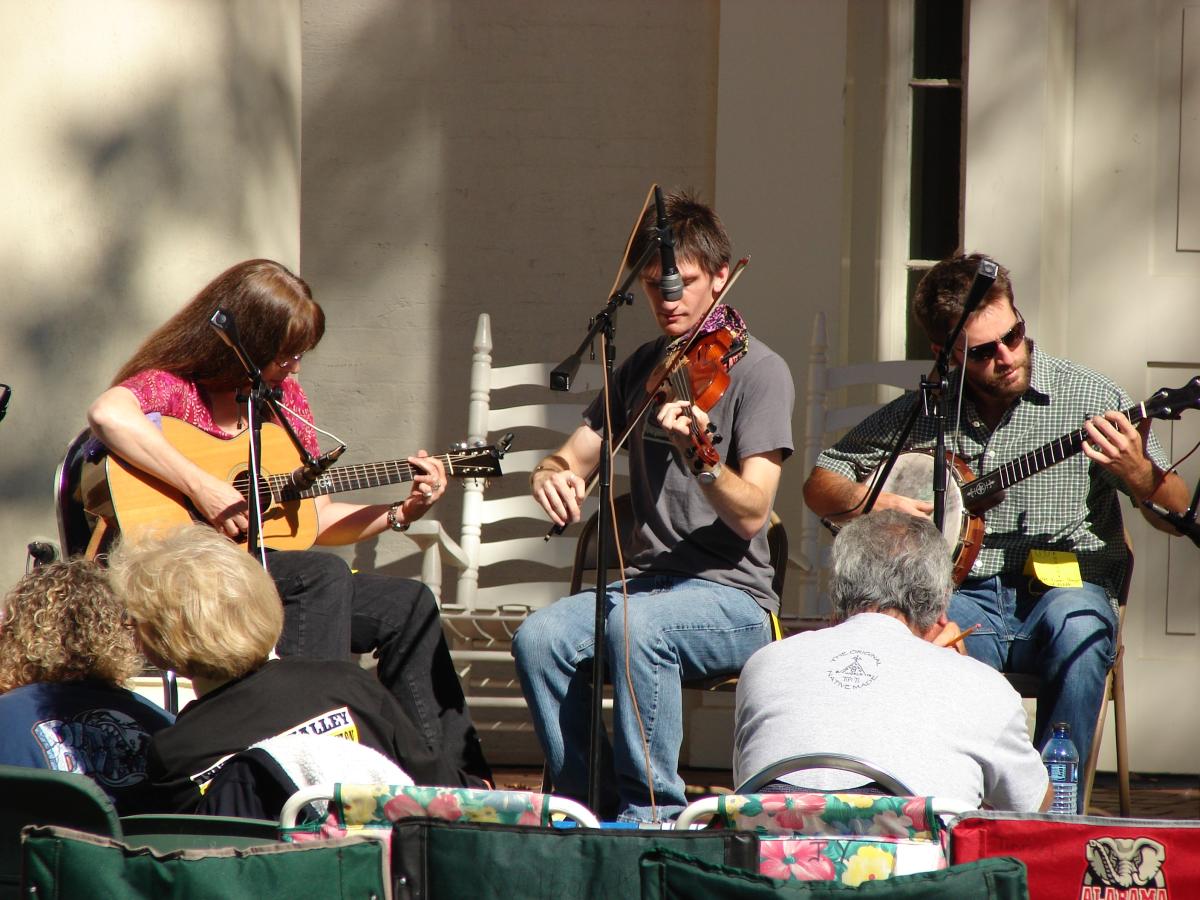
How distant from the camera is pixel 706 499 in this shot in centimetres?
319

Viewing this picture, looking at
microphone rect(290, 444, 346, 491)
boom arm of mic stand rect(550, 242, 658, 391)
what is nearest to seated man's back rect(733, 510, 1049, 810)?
boom arm of mic stand rect(550, 242, 658, 391)

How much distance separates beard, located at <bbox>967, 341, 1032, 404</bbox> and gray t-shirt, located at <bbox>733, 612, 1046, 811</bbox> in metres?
1.37

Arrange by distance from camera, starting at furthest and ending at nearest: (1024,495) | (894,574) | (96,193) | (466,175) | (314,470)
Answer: (466,175), (96,193), (1024,495), (314,470), (894,574)

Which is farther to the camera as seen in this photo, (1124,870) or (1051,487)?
(1051,487)

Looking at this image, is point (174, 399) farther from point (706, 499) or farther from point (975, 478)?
point (975, 478)

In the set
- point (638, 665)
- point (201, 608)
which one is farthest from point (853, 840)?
point (638, 665)

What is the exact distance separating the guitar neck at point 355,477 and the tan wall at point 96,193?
2.59 feet

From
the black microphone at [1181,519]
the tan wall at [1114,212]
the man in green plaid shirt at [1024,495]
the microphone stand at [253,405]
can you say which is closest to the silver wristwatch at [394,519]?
the microphone stand at [253,405]

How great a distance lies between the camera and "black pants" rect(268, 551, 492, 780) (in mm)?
3256

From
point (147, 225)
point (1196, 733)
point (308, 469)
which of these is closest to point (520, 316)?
point (147, 225)

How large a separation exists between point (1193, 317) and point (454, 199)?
2.50m

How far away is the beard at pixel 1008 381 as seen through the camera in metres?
3.42

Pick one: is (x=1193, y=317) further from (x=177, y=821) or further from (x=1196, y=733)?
(x=177, y=821)

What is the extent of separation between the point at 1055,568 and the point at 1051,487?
199mm
